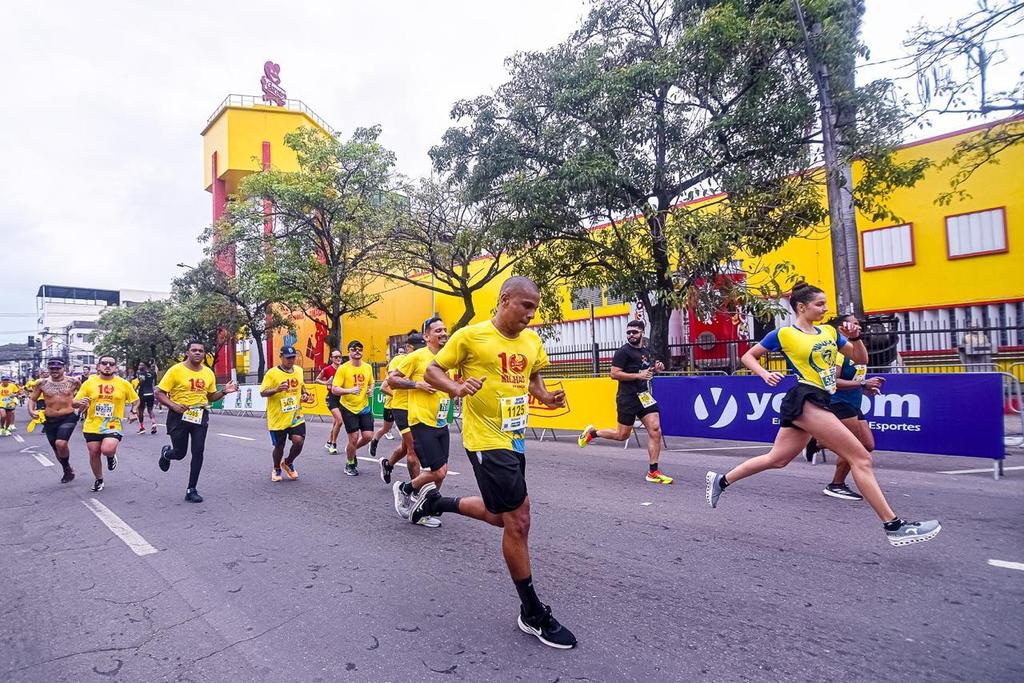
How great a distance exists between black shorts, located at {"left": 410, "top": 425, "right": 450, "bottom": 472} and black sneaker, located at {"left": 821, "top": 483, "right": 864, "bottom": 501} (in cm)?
390

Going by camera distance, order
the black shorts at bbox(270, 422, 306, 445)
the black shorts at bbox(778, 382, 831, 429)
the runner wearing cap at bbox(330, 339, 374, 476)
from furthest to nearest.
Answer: the runner wearing cap at bbox(330, 339, 374, 476), the black shorts at bbox(270, 422, 306, 445), the black shorts at bbox(778, 382, 831, 429)

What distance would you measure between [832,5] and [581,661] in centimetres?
1204

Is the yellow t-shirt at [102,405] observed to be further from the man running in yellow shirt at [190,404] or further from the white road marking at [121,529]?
the man running in yellow shirt at [190,404]

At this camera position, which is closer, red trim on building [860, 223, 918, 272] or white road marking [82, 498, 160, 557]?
white road marking [82, 498, 160, 557]

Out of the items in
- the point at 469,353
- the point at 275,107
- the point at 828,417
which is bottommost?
the point at 828,417

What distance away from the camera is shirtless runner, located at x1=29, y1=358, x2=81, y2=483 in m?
8.91

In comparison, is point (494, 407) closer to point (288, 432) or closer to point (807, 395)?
point (807, 395)

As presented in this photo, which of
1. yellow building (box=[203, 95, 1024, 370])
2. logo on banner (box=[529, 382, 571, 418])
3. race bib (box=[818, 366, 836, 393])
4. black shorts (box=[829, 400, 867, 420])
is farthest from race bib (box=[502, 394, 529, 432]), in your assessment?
yellow building (box=[203, 95, 1024, 370])

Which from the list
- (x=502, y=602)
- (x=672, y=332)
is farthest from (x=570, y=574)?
(x=672, y=332)

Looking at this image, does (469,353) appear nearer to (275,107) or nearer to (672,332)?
(672,332)

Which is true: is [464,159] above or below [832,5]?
below

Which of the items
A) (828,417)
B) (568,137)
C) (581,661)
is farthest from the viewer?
(568,137)

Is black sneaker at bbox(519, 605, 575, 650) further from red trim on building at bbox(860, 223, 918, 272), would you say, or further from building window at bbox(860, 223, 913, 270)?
building window at bbox(860, 223, 913, 270)

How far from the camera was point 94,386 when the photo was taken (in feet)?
27.1
